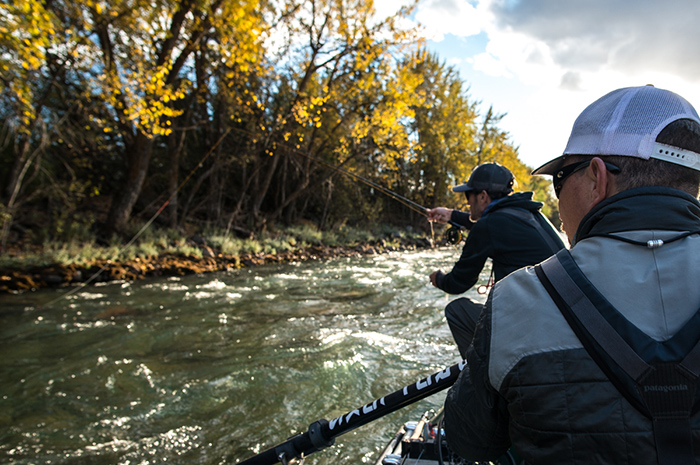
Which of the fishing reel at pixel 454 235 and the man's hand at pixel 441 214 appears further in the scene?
the man's hand at pixel 441 214

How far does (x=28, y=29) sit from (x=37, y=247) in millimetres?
5896

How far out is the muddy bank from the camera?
332 inches

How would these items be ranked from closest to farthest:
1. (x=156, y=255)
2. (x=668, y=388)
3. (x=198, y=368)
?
1. (x=668, y=388)
2. (x=198, y=368)
3. (x=156, y=255)

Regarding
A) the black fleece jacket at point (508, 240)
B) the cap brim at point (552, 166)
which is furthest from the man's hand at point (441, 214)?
the cap brim at point (552, 166)

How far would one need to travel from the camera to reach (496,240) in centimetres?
323

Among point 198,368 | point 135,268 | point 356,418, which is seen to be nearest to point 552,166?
point 356,418

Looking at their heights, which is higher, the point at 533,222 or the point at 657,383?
the point at 533,222

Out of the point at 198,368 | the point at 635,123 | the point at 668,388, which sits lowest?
the point at 198,368

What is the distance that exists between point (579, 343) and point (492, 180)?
2.80m

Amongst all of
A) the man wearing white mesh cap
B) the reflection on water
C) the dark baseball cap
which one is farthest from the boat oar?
the dark baseball cap

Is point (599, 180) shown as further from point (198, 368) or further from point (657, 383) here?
point (198, 368)

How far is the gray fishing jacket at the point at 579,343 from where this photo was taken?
0.95m

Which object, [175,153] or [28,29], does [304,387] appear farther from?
[175,153]

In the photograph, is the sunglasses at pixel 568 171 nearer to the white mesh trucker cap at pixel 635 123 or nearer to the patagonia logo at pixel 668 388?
the white mesh trucker cap at pixel 635 123
